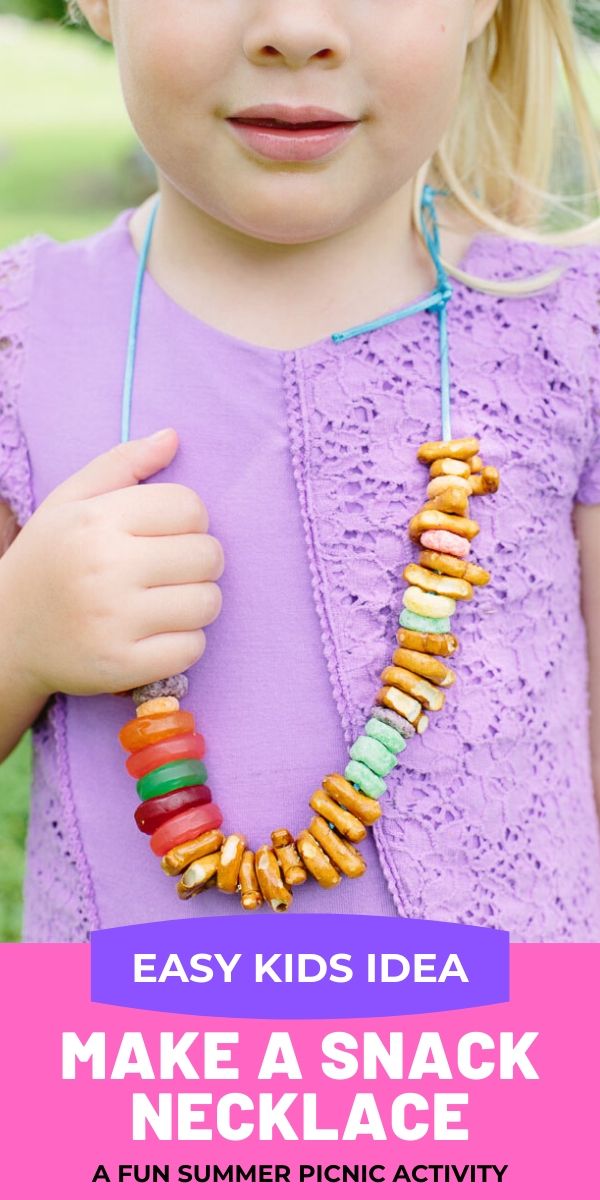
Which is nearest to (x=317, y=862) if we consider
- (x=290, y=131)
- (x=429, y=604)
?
(x=429, y=604)

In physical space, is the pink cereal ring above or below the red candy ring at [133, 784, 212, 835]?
above

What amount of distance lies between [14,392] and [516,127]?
2.16ft

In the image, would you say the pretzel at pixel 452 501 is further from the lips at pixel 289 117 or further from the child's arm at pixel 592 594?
the lips at pixel 289 117

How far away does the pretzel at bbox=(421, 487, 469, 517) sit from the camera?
109 centimetres

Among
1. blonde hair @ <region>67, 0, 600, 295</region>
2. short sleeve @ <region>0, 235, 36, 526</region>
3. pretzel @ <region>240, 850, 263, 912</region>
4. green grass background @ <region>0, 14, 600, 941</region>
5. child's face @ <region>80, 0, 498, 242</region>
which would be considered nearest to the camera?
child's face @ <region>80, 0, 498, 242</region>

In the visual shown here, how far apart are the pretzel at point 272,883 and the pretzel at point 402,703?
6.6 inches

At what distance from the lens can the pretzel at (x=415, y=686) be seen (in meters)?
1.08

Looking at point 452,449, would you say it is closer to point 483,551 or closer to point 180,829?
point 483,551

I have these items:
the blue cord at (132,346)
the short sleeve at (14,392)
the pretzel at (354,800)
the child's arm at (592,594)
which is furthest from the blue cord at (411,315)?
the pretzel at (354,800)

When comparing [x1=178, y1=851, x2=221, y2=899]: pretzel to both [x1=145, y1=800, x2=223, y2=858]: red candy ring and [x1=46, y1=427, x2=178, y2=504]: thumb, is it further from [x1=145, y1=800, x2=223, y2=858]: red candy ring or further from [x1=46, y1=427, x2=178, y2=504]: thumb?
[x1=46, y1=427, x2=178, y2=504]: thumb

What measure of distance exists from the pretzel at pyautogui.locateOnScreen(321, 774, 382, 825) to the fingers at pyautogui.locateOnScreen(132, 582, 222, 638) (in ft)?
0.60

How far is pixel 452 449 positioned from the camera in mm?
1106

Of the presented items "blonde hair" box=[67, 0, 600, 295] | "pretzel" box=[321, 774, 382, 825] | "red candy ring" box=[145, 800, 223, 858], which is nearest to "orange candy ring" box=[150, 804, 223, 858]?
"red candy ring" box=[145, 800, 223, 858]

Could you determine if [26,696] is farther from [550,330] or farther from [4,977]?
[550,330]
